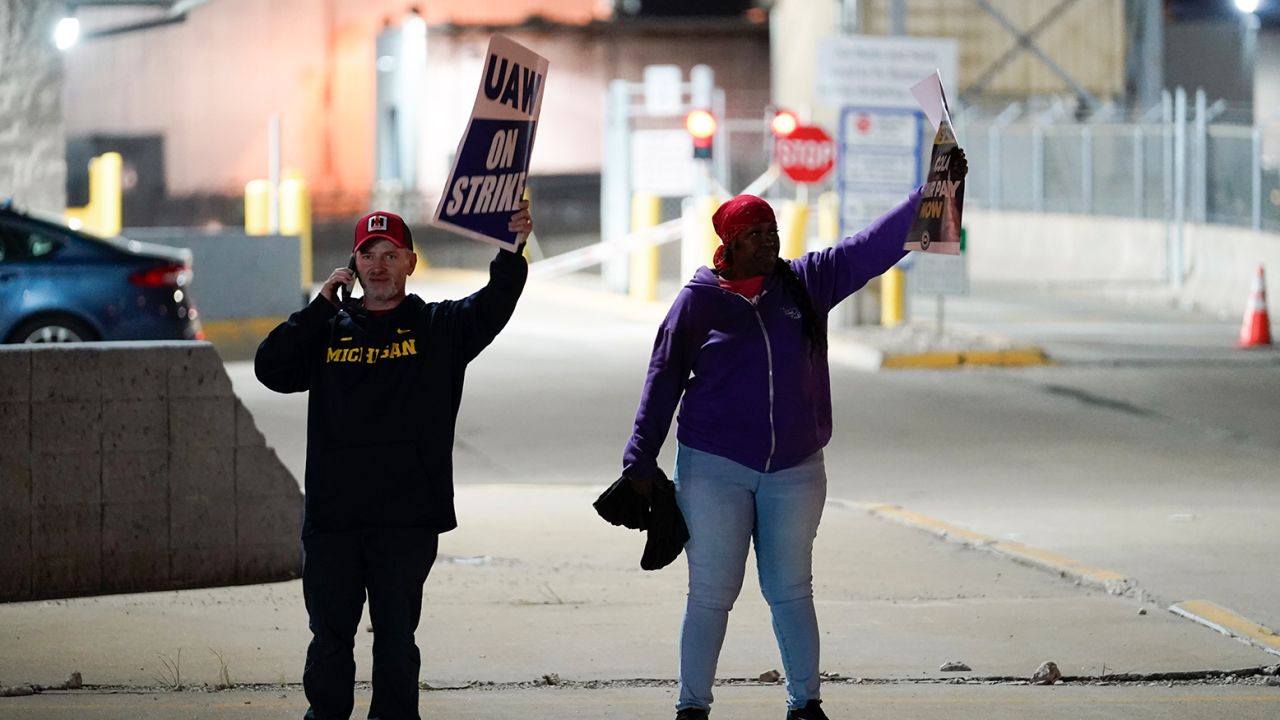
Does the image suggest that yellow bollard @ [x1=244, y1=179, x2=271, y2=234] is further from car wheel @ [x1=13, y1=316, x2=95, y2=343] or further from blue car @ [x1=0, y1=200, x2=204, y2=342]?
car wheel @ [x1=13, y1=316, x2=95, y2=343]

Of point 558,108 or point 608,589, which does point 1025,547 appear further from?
point 558,108

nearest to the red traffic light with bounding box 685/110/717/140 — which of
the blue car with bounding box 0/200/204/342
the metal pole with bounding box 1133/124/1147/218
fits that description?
the metal pole with bounding box 1133/124/1147/218

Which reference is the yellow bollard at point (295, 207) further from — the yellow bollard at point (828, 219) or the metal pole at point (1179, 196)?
the metal pole at point (1179, 196)

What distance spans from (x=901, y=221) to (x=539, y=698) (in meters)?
1.98

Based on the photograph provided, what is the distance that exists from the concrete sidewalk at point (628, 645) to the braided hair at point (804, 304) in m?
1.32

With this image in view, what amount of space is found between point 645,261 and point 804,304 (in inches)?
835

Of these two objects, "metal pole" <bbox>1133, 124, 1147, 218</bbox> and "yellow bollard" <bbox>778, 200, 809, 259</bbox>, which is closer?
"yellow bollard" <bbox>778, 200, 809, 259</bbox>

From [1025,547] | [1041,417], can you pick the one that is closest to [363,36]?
[1041,417]

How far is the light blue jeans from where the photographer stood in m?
6.12

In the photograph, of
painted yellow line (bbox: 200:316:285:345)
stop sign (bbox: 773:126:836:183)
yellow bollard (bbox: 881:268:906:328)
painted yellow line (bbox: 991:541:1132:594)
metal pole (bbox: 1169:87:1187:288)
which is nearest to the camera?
painted yellow line (bbox: 991:541:1132:594)

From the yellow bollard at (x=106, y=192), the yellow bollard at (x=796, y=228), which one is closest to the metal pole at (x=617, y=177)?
the yellow bollard at (x=796, y=228)

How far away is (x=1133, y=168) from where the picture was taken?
1367 inches

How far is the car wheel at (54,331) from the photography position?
51.5 ft

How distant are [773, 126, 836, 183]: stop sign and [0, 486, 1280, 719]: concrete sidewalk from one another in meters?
16.2
